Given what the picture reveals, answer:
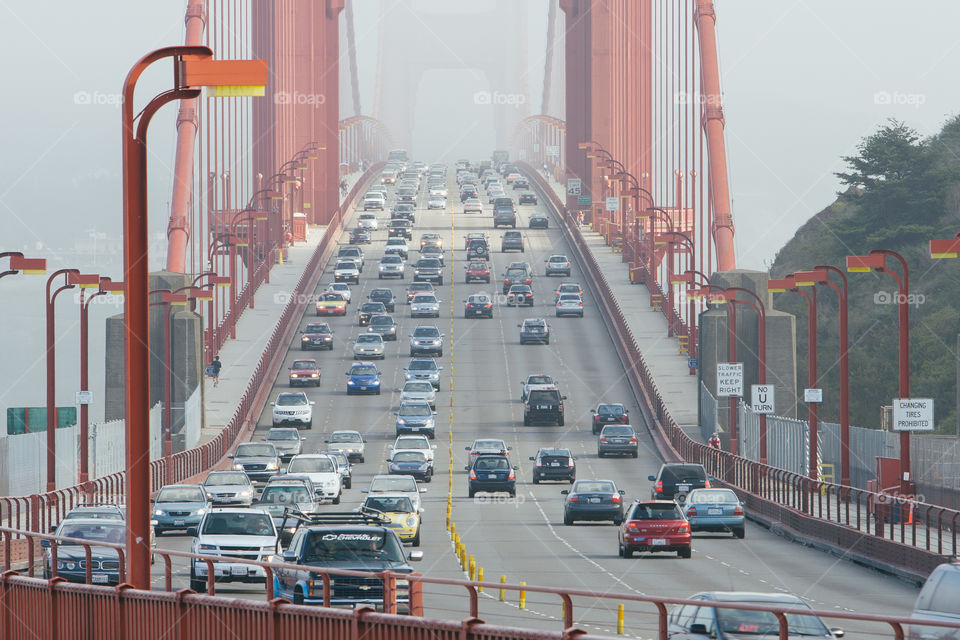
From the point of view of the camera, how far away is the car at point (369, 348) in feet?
263

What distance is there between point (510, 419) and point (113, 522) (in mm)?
41069

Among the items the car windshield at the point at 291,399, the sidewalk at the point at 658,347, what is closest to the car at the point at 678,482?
the sidewalk at the point at 658,347

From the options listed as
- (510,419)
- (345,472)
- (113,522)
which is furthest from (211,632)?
(510,419)

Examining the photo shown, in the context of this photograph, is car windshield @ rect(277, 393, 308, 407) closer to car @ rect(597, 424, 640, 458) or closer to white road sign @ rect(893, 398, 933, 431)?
car @ rect(597, 424, 640, 458)

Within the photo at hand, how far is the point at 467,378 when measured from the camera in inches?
3041

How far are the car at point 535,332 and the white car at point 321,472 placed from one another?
120ft

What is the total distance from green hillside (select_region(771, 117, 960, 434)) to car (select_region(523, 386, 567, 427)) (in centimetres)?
3679

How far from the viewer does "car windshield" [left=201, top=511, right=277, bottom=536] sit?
2764cm

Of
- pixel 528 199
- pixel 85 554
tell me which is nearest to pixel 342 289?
pixel 528 199

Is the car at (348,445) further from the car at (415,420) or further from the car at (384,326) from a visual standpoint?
the car at (384,326)

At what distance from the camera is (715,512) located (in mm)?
39156

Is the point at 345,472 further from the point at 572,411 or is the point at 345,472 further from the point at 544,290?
the point at 544,290

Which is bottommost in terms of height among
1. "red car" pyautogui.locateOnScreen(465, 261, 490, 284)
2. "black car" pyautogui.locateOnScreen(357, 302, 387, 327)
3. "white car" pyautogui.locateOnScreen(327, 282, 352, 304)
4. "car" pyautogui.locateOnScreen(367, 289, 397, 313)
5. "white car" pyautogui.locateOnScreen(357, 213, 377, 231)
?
"black car" pyautogui.locateOnScreen(357, 302, 387, 327)

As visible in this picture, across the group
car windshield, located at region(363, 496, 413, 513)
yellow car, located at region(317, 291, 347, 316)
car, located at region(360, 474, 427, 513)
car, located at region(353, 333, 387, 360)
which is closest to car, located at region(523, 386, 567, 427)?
car, located at region(353, 333, 387, 360)
